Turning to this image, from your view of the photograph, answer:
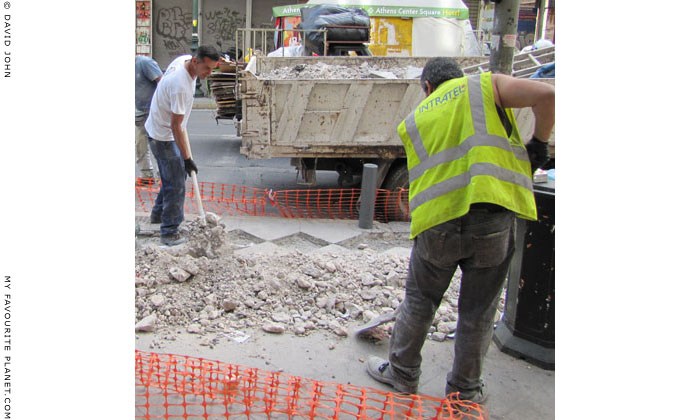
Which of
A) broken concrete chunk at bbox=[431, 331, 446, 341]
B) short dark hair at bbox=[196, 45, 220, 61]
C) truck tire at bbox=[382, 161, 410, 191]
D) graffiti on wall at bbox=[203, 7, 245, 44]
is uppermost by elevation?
graffiti on wall at bbox=[203, 7, 245, 44]

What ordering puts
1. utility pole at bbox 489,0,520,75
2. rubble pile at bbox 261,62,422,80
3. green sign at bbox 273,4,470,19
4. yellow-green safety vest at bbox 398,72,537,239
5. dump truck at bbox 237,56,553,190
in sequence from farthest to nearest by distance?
green sign at bbox 273,4,470,19
rubble pile at bbox 261,62,422,80
dump truck at bbox 237,56,553,190
utility pole at bbox 489,0,520,75
yellow-green safety vest at bbox 398,72,537,239

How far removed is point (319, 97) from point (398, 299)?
314 cm

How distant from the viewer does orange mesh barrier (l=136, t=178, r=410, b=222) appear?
720cm

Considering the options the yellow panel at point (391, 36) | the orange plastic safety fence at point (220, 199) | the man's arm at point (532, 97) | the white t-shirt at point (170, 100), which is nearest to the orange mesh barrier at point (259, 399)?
the man's arm at point (532, 97)

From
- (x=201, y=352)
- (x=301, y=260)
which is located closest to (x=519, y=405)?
(x=201, y=352)

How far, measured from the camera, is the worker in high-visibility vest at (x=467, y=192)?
261 centimetres

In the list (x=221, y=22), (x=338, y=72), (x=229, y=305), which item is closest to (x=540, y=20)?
(x=221, y=22)

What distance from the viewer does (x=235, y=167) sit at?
32.2ft

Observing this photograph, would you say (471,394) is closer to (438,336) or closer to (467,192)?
(438,336)

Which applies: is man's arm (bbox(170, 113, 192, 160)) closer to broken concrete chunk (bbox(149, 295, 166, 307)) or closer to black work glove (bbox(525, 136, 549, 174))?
broken concrete chunk (bbox(149, 295, 166, 307))

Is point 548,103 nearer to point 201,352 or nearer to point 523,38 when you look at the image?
point 201,352

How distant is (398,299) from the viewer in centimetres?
434

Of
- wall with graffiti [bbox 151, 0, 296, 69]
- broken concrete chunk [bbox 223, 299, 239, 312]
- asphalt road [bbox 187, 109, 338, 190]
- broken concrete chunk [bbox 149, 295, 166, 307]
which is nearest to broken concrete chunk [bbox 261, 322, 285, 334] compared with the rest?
broken concrete chunk [bbox 223, 299, 239, 312]

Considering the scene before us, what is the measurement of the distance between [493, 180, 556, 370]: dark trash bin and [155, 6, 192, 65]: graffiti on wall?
821 inches
